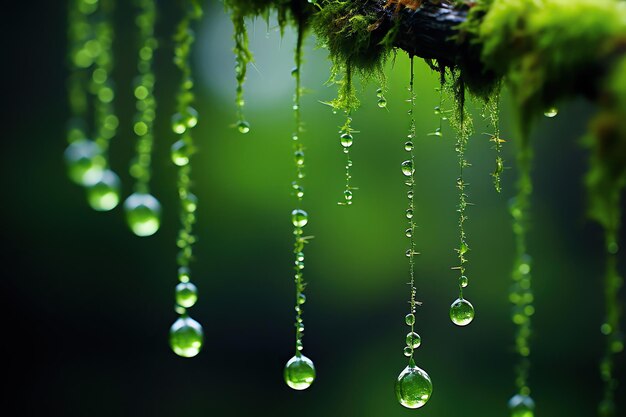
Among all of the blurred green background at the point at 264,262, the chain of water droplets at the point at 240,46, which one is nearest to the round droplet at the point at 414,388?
the chain of water droplets at the point at 240,46

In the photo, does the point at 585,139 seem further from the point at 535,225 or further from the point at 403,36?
the point at 535,225

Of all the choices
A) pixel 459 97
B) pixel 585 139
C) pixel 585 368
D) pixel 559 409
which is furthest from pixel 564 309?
pixel 585 139

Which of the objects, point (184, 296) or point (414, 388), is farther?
point (414, 388)

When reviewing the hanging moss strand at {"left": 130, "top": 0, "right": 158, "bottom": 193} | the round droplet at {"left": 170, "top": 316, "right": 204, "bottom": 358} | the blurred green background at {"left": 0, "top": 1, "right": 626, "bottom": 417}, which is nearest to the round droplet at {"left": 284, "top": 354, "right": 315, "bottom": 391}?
the round droplet at {"left": 170, "top": 316, "right": 204, "bottom": 358}

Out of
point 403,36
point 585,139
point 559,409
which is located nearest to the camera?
point 585,139

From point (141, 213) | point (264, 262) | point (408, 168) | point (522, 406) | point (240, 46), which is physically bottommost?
point (522, 406)

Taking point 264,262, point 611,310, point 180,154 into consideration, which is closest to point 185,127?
point 180,154

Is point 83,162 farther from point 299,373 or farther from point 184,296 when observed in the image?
point 299,373
